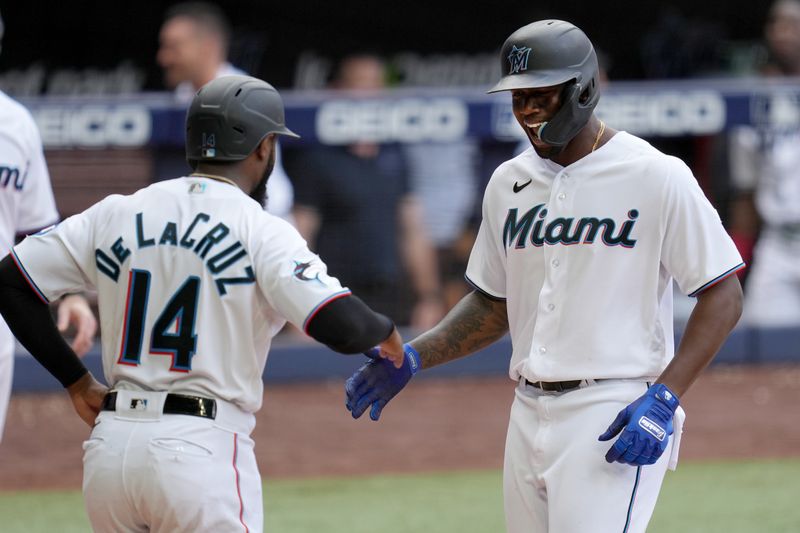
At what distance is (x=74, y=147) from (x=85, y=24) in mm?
3639

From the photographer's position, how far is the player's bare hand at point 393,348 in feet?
11.3

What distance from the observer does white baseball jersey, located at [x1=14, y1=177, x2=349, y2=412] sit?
10.6 ft

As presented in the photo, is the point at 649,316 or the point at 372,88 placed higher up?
the point at 649,316

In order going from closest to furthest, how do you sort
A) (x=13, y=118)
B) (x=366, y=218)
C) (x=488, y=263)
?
(x=488, y=263)
(x=13, y=118)
(x=366, y=218)

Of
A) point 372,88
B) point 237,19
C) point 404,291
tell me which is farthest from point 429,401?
point 237,19

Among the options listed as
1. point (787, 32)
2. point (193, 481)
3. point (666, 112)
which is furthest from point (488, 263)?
point (787, 32)

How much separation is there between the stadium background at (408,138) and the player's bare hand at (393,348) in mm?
2318

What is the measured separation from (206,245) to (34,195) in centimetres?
148

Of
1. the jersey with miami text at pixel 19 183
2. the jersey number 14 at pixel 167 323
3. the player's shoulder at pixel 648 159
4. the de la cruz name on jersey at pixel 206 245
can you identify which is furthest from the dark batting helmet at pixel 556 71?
the jersey with miami text at pixel 19 183

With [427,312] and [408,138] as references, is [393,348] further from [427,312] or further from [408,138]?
[427,312]

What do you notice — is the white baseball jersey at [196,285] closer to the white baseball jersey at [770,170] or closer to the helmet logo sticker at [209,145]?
the helmet logo sticker at [209,145]

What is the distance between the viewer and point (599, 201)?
3424mm

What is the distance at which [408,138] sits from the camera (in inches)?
356

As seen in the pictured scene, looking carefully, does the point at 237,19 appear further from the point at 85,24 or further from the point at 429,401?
the point at 429,401
